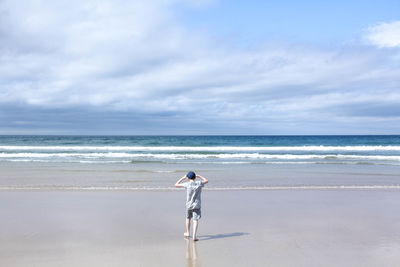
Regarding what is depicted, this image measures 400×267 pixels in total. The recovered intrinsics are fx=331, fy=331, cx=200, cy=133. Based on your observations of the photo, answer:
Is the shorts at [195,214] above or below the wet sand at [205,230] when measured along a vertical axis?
above

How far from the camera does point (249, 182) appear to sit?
14.2 m

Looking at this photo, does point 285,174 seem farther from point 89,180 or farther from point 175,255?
point 175,255

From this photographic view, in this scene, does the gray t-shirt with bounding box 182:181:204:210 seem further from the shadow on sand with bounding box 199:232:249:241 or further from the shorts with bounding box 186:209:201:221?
the shadow on sand with bounding box 199:232:249:241

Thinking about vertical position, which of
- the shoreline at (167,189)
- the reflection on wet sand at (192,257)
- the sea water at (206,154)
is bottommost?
the reflection on wet sand at (192,257)

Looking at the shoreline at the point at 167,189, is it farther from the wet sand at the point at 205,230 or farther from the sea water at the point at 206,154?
the sea water at the point at 206,154

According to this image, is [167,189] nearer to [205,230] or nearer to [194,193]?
[205,230]

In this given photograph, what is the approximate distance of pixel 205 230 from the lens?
7277 millimetres

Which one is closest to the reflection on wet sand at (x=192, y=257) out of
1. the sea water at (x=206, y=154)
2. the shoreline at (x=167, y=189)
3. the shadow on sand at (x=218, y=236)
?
the shadow on sand at (x=218, y=236)

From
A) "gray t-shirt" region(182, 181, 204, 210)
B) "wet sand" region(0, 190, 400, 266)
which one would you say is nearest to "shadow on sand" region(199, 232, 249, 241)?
"wet sand" region(0, 190, 400, 266)

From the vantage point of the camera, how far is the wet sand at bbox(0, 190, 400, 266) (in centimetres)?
561

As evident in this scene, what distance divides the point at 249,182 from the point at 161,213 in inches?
250

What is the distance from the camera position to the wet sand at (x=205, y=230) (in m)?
5.61

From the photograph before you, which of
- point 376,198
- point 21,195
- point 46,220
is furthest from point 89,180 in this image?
point 376,198

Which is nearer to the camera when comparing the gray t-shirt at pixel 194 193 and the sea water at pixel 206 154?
the gray t-shirt at pixel 194 193
